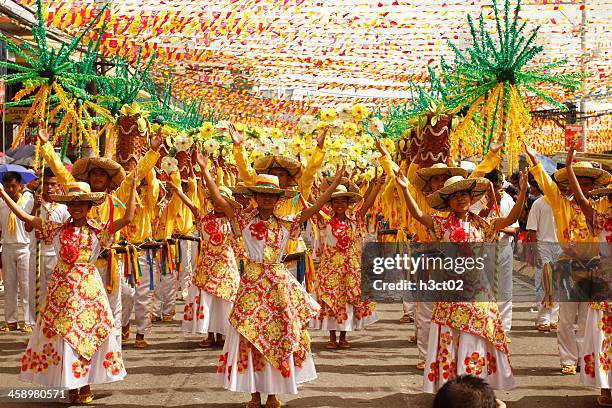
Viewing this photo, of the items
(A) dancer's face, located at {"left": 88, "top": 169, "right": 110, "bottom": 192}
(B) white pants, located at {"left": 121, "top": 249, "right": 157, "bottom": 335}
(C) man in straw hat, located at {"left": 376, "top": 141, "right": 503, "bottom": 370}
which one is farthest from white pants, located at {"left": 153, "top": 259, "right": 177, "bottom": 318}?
(A) dancer's face, located at {"left": 88, "top": 169, "right": 110, "bottom": 192}

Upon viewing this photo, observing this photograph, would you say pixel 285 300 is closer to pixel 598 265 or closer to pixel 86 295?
pixel 86 295

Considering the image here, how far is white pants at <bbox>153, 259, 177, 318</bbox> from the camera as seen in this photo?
42.7 ft

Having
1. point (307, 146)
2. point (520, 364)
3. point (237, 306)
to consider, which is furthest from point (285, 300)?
point (307, 146)

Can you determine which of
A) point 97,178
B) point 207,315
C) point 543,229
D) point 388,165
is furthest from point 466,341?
point 543,229

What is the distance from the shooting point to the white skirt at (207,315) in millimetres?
11273

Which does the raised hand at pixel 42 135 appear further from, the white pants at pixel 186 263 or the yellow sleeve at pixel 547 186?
the white pants at pixel 186 263

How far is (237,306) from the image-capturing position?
7902 mm

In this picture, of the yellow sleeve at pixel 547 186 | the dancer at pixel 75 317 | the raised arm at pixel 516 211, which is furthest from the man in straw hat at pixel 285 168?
the yellow sleeve at pixel 547 186

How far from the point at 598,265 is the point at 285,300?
288 centimetres

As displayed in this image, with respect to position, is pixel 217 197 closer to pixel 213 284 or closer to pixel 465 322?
pixel 465 322

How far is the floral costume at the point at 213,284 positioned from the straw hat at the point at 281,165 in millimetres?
2578

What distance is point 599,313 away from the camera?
8070 millimetres

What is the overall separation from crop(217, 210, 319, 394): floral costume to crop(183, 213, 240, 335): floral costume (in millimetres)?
3355

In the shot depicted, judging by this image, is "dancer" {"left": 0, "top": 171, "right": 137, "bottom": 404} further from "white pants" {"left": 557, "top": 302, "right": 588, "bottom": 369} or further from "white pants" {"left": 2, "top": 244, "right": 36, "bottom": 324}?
"white pants" {"left": 2, "top": 244, "right": 36, "bottom": 324}
